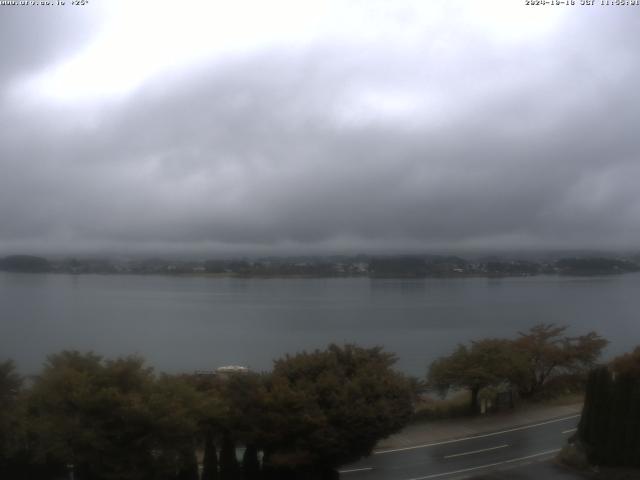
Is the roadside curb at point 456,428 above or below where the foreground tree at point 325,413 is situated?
below

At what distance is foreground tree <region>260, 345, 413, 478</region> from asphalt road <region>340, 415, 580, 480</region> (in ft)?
7.49

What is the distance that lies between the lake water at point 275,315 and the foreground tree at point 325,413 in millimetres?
17956

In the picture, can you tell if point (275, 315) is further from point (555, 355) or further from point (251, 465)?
point (251, 465)

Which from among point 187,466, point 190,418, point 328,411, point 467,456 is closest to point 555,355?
point 467,456

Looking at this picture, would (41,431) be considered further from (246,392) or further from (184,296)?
(184,296)

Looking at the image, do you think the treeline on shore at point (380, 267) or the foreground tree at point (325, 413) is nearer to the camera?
the foreground tree at point (325, 413)

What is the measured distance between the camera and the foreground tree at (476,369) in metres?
23.2

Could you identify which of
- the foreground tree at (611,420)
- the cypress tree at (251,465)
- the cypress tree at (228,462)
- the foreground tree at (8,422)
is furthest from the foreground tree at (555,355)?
the foreground tree at (8,422)

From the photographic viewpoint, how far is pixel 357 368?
14.2 metres

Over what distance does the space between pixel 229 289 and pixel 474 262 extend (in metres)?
29.1

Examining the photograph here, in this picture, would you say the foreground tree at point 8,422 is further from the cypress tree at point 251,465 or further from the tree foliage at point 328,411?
the tree foliage at point 328,411

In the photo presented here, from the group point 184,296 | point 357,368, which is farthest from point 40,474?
point 184,296

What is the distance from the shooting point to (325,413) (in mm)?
12914

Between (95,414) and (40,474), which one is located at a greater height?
(95,414)
